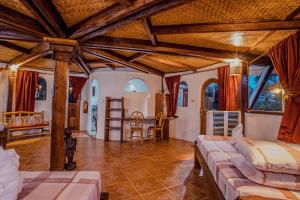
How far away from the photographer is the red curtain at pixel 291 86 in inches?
87.5

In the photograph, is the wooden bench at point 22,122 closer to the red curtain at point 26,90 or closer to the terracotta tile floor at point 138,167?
the red curtain at point 26,90

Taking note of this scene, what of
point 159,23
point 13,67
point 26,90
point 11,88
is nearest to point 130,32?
point 159,23

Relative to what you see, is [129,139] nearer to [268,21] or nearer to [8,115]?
[8,115]

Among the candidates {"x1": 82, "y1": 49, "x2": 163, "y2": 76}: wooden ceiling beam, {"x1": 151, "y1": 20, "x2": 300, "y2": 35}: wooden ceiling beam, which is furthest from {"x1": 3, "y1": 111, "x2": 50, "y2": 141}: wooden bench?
{"x1": 151, "y1": 20, "x2": 300, "y2": 35}: wooden ceiling beam

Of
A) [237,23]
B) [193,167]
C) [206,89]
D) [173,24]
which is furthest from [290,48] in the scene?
[206,89]

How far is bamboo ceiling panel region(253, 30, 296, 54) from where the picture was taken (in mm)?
2557

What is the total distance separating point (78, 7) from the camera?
2.02m

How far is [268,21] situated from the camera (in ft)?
7.24

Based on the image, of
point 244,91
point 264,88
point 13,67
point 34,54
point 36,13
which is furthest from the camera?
point 13,67

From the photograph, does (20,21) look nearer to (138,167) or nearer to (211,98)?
(138,167)

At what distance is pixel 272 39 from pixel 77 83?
665 centimetres

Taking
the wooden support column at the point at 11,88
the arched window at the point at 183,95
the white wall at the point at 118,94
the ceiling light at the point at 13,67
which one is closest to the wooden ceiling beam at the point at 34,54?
the ceiling light at the point at 13,67

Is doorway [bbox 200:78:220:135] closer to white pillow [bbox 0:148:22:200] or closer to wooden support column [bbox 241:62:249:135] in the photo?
wooden support column [bbox 241:62:249:135]

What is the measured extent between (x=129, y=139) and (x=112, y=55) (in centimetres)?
300
